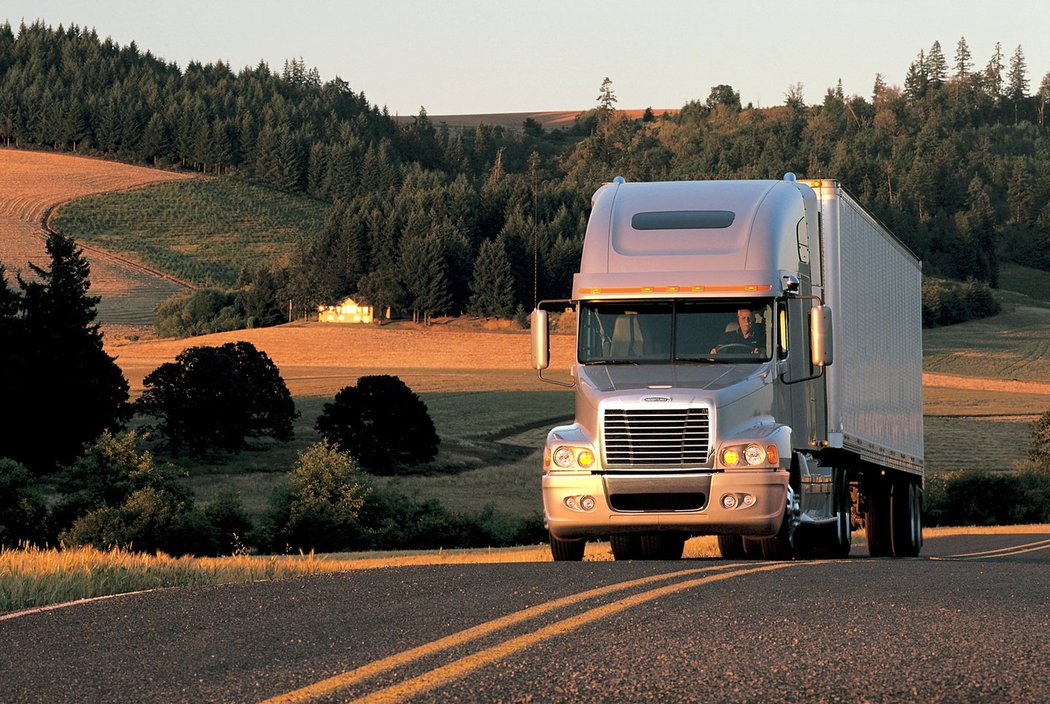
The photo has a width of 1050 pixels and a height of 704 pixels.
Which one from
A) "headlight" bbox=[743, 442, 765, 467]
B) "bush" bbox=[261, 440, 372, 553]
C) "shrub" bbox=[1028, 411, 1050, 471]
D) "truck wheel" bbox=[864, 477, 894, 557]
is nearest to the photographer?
"headlight" bbox=[743, 442, 765, 467]

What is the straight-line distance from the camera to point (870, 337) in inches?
744

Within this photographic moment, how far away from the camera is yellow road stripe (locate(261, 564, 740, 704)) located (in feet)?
21.1

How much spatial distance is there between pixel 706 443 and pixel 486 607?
19.0 feet

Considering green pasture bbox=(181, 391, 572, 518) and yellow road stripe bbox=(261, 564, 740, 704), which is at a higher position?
yellow road stripe bbox=(261, 564, 740, 704)

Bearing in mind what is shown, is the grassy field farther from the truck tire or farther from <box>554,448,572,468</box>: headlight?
<box>554,448,572,468</box>: headlight

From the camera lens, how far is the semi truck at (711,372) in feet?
47.5

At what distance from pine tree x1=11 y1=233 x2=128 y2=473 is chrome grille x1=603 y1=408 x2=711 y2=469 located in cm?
4490

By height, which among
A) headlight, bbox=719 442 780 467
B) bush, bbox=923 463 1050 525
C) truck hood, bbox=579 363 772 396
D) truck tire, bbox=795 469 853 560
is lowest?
bush, bbox=923 463 1050 525

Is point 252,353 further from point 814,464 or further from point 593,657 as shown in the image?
point 593,657

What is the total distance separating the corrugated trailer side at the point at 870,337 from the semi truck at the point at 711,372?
48 millimetres

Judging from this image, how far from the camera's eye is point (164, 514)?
40.7m

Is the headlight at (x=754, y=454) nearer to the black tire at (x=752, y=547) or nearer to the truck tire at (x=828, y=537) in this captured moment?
the black tire at (x=752, y=547)

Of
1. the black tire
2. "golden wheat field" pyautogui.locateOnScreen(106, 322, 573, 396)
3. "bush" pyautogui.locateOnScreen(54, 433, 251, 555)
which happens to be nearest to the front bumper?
the black tire

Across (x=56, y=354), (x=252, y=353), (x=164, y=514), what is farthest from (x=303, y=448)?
(x=164, y=514)
